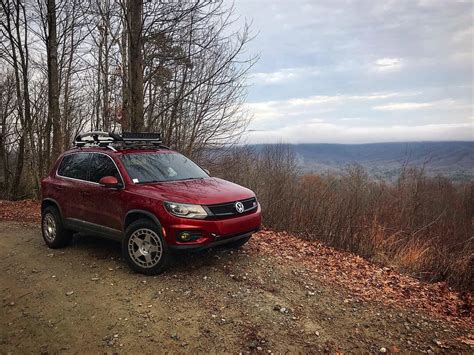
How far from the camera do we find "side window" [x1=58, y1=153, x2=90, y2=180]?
21.1ft

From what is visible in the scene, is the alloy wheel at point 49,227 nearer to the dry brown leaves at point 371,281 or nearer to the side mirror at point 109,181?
the side mirror at point 109,181

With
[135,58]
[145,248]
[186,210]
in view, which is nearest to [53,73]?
[135,58]

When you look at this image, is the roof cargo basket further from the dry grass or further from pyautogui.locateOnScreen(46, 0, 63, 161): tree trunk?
pyautogui.locateOnScreen(46, 0, 63, 161): tree trunk

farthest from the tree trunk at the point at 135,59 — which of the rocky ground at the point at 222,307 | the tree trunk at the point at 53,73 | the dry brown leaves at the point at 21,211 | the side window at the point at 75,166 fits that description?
the tree trunk at the point at 53,73

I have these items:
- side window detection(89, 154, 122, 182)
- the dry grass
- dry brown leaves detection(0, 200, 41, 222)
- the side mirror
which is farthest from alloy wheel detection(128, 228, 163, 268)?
dry brown leaves detection(0, 200, 41, 222)

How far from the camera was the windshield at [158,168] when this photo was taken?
18.9ft

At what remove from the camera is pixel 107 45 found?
56.5 feet

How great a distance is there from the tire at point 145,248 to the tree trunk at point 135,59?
17.9ft

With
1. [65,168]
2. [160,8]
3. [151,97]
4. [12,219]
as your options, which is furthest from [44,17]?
[65,168]

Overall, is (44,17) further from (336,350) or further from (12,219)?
(336,350)

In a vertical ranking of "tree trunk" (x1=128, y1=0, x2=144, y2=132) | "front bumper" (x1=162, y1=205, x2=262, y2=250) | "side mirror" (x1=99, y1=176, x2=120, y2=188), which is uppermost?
"tree trunk" (x1=128, y1=0, x2=144, y2=132)

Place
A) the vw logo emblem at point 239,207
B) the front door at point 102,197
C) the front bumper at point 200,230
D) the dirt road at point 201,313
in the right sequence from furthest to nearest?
the front door at point 102,197, the vw logo emblem at point 239,207, the front bumper at point 200,230, the dirt road at point 201,313

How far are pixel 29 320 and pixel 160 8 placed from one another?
323 inches

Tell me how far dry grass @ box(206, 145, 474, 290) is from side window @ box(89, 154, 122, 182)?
5562 mm
